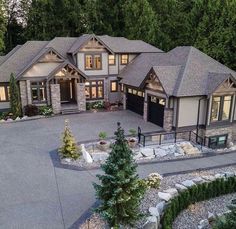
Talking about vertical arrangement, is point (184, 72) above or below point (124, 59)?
below

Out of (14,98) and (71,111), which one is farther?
(71,111)

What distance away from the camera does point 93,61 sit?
25797 mm

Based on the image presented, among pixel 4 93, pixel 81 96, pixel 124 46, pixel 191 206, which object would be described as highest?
pixel 124 46

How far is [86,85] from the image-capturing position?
85.8ft

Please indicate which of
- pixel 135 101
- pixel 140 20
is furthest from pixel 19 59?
pixel 140 20

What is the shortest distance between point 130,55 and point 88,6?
15.6 meters

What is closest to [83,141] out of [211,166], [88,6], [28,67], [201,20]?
[211,166]

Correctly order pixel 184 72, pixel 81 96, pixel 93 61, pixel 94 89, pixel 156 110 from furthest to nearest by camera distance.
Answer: pixel 94 89, pixel 93 61, pixel 81 96, pixel 156 110, pixel 184 72

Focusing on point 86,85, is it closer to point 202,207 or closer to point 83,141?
point 83,141

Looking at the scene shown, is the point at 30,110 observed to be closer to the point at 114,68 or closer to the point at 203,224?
the point at 114,68

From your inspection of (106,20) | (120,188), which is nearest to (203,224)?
(120,188)

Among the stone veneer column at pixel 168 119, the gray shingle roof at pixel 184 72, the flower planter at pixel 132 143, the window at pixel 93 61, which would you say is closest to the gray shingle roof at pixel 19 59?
the window at pixel 93 61

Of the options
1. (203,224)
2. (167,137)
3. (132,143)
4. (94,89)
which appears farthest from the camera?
(94,89)

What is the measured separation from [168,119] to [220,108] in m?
3.99
